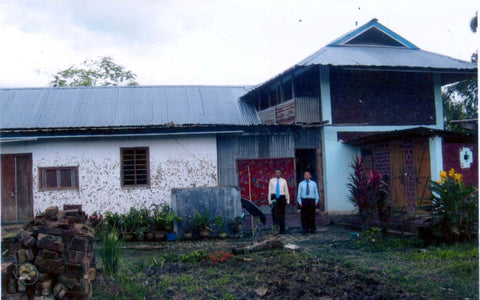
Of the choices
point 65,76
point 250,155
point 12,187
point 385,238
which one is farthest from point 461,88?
point 65,76

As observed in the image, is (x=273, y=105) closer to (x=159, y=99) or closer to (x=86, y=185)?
(x=159, y=99)

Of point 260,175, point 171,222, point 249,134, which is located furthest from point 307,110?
point 171,222

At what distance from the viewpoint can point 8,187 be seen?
14.4 meters

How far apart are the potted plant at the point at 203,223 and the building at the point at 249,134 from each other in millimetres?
2439

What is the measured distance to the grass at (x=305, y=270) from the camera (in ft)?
20.1

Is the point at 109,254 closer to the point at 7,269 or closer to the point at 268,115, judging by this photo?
the point at 7,269

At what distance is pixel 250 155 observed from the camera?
15078 mm

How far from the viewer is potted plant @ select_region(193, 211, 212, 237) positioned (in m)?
12.0

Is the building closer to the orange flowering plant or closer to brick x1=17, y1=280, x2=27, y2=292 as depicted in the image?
the orange flowering plant

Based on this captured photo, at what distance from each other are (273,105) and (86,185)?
822 centimetres

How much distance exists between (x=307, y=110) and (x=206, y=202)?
18.5 feet

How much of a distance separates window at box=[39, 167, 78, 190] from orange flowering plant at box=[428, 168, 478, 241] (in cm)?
1003

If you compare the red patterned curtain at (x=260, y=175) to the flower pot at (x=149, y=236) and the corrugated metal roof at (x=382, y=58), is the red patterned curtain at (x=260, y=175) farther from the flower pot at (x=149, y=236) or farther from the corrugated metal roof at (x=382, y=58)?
the flower pot at (x=149, y=236)

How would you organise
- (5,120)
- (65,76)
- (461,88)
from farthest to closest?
(65,76) → (461,88) → (5,120)
